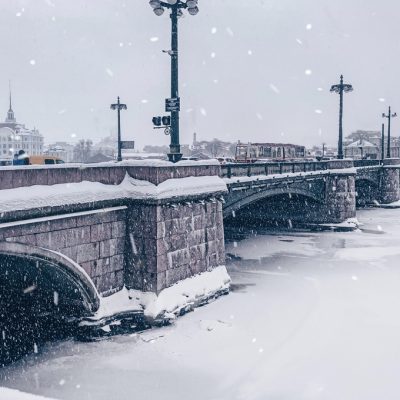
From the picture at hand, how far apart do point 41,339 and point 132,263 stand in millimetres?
2966

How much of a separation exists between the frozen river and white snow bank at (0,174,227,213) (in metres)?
3.45

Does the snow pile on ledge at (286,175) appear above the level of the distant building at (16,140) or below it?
below

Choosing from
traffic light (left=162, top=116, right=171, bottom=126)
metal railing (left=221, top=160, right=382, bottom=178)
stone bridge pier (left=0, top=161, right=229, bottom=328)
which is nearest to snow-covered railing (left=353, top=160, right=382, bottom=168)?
metal railing (left=221, top=160, right=382, bottom=178)

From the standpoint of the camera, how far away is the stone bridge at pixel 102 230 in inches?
417

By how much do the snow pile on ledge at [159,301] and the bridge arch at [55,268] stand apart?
1.52 feet

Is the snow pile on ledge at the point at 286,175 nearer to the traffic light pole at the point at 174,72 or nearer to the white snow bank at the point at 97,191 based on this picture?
the white snow bank at the point at 97,191

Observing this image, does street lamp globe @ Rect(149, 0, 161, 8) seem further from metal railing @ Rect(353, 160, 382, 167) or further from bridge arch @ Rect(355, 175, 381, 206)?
bridge arch @ Rect(355, 175, 381, 206)

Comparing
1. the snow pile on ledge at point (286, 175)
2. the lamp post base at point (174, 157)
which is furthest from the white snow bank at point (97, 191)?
the snow pile on ledge at point (286, 175)

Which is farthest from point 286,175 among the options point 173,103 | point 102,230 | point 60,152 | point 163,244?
point 60,152

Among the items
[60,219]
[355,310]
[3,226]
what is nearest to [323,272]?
[355,310]

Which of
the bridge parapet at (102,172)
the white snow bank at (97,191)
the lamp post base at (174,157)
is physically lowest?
the white snow bank at (97,191)

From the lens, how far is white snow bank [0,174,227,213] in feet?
33.3

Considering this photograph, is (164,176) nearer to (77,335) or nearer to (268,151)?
(77,335)

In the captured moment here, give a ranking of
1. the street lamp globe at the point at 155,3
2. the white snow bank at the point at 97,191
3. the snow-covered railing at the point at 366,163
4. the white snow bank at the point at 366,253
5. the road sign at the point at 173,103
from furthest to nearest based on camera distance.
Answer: the snow-covered railing at the point at 366,163, the white snow bank at the point at 366,253, the road sign at the point at 173,103, the street lamp globe at the point at 155,3, the white snow bank at the point at 97,191
